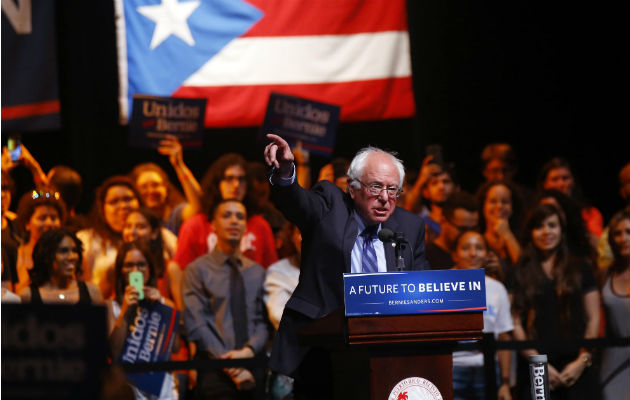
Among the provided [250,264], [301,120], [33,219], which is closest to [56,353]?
[250,264]

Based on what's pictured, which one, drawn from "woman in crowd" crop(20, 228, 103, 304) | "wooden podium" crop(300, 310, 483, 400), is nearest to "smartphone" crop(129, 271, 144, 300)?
"woman in crowd" crop(20, 228, 103, 304)

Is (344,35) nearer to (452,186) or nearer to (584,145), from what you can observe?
(452,186)

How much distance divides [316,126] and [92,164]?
2.36m

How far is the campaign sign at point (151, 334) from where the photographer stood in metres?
5.86

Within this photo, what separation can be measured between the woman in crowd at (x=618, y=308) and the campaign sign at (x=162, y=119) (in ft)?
9.32

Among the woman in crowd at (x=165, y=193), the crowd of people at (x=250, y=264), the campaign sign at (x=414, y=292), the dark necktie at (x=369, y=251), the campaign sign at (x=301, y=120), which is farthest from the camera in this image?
the campaign sign at (x=301, y=120)

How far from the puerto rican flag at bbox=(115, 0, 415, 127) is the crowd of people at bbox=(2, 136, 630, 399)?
942 mm

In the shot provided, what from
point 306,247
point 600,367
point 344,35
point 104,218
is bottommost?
point 600,367

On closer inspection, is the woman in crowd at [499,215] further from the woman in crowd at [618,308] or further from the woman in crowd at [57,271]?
the woman in crowd at [57,271]

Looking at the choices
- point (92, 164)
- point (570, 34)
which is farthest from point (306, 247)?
point (570, 34)

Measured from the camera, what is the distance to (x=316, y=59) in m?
8.20

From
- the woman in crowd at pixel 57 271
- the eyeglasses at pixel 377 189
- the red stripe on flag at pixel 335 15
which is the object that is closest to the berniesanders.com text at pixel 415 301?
the eyeglasses at pixel 377 189

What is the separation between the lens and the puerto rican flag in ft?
25.6

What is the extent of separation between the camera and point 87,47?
8891mm
